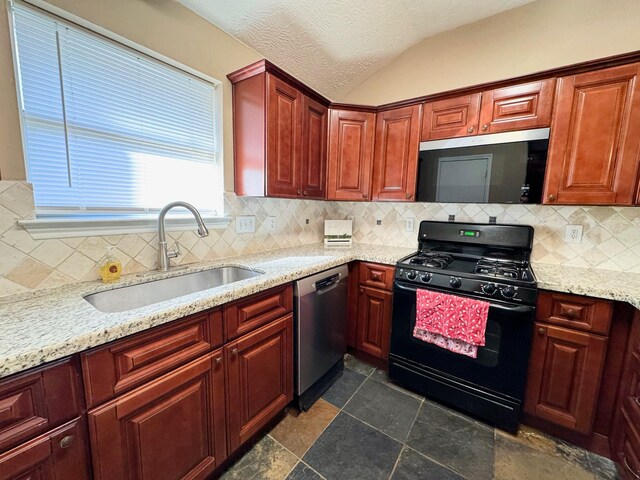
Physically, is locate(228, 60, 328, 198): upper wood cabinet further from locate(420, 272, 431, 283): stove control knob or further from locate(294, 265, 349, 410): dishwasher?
locate(420, 272, 431, 283): stove control knob

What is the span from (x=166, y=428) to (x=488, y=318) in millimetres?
1682

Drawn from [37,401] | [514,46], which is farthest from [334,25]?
[37,401]

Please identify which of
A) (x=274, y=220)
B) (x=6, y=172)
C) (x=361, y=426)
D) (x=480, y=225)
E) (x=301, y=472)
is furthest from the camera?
(x=274, y=220)

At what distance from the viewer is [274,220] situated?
2273 millimetres

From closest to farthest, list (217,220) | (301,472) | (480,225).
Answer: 1. (301,472)
2. (217,220)
3. (480,225)

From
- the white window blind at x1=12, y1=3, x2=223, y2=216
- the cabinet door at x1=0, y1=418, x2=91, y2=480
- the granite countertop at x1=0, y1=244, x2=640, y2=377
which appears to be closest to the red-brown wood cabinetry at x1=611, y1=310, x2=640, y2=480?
the granite countertop at x1=0, y1=244, x2=640, y2=377

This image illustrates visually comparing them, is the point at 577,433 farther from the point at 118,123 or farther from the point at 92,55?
the point at 92,55

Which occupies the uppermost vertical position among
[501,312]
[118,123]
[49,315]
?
[118,123]

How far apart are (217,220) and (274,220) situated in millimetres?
538

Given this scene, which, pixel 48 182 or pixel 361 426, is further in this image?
pixel 361 426

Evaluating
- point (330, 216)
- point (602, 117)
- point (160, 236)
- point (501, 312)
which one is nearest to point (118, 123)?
point (160, 236)

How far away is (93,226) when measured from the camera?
1316 millimetres

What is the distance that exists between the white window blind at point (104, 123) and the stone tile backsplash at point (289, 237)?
0.16 meters

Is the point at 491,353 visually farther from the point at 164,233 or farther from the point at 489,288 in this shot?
the point at 164,233
